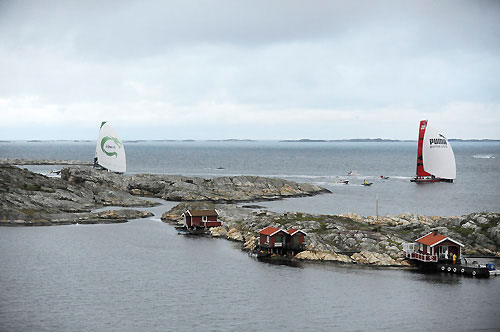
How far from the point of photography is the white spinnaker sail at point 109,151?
126 meters

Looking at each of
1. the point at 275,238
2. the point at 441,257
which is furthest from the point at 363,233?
the point at 275,238

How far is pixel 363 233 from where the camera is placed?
2408 inches

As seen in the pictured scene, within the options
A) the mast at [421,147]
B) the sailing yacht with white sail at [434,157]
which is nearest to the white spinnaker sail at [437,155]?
the sailing yacht with white sail at [434,157]

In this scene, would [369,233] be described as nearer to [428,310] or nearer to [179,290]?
[428,310]

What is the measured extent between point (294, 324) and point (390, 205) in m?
67.7

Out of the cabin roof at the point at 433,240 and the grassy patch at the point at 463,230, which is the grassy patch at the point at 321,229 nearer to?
the cabin roof at the point at 433,240

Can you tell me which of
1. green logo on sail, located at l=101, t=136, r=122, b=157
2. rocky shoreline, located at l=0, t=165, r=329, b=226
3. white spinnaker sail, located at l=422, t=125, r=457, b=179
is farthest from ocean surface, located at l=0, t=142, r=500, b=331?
white spinnaker sail, located at l=422, t=125, r=457, b=179

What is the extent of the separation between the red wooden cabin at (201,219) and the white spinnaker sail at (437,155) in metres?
82.0

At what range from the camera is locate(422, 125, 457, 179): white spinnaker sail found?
14162 centimetres

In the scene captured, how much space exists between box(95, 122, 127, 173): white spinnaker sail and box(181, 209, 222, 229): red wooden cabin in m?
55.2

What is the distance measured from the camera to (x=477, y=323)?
1599 inches

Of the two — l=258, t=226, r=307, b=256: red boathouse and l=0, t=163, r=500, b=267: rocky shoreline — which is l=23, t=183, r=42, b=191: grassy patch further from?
l=258, t=226, r=307, b=256: red boathouse

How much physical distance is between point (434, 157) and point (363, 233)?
8954 centimetres

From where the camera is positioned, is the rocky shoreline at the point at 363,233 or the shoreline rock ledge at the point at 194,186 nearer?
the rocky shoreline at the point at 363,233
